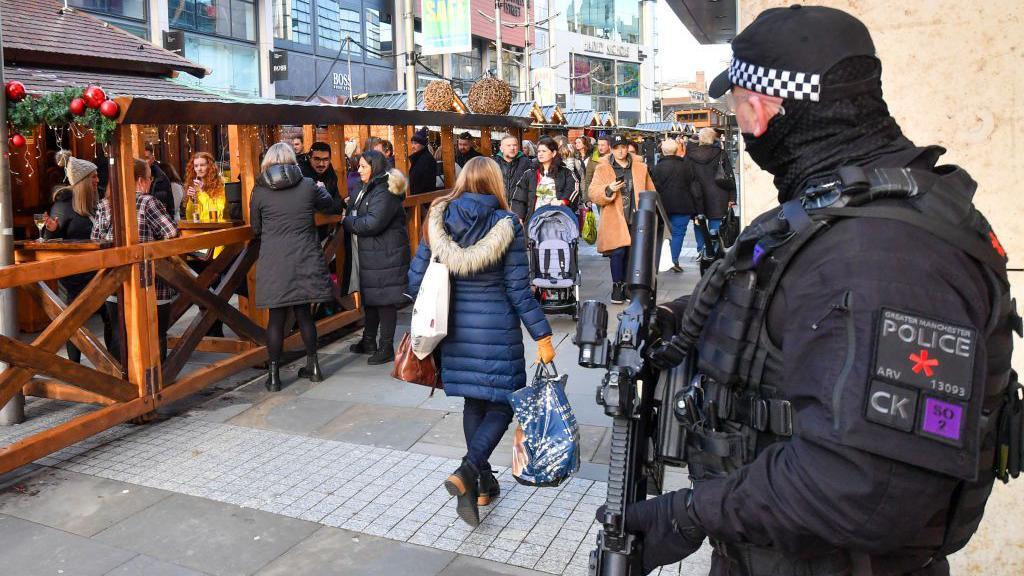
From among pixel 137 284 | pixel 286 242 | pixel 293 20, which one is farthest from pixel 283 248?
pixel 293 20

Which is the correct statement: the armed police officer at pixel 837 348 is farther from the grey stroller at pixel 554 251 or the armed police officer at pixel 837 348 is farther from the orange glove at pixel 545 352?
the grey stroller at pixel 554 251

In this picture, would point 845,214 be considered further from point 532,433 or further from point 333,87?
point 333,87

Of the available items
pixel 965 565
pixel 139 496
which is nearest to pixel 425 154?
pixel 139 496

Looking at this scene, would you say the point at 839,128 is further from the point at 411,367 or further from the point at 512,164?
the point at 512,164

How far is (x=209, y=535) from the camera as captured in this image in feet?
13.9

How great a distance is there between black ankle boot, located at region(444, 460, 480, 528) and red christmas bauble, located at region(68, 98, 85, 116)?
331 centimetres

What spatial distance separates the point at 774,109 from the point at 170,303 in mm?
5615

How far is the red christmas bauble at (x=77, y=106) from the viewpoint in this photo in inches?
212

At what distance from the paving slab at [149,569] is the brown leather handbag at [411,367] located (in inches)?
54.5

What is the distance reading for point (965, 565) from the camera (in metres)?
3.28

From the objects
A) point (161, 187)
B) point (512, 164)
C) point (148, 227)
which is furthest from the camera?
point (512, 164)

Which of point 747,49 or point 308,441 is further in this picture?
point 308,441

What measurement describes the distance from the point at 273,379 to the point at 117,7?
14629 millimetres

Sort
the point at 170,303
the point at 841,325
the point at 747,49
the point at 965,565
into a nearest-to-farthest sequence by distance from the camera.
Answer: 1. the point at 841,325
2. the point at 747,49
3. the point at 965,565
4. the point at 170,303
